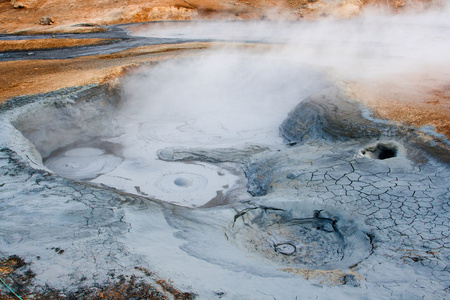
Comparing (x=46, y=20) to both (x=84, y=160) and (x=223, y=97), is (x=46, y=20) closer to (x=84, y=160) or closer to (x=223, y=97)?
(x=223, y=97)

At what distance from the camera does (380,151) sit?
12.2 feet

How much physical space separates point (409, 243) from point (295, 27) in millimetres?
11319

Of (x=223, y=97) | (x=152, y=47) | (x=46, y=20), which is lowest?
(x=223, y=97)

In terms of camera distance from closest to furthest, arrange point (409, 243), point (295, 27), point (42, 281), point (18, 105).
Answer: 1. point (42, 281)
2. point (409, 243)
3. point (18, 105)
4. point (295, 27)

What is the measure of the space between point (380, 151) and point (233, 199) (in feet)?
5.57

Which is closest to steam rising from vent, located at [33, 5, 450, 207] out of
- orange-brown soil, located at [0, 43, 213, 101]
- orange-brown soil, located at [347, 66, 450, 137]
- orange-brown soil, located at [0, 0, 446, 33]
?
orange-brown soil, located at [347, 66, 450, 137]

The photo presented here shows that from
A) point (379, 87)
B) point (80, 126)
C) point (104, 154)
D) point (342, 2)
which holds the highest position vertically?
point (342, 2)

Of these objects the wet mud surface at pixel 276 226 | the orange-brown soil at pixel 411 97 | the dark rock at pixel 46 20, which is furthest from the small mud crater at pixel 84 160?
the dark rock at pixel 46 20

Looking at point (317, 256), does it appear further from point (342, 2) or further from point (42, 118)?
point (342, 2)

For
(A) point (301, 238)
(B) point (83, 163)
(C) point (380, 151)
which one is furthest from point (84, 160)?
(C) point (380, 151)

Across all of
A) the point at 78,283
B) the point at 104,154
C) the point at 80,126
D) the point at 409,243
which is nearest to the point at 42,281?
the point at 78,283

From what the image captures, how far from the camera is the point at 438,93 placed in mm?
4797

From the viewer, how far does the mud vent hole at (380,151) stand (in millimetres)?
3654

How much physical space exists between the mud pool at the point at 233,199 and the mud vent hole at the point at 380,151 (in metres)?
0.01
